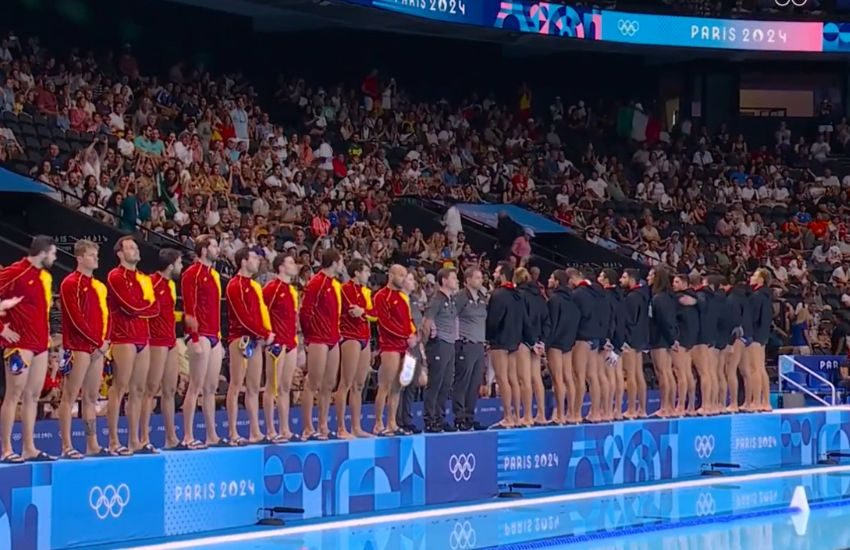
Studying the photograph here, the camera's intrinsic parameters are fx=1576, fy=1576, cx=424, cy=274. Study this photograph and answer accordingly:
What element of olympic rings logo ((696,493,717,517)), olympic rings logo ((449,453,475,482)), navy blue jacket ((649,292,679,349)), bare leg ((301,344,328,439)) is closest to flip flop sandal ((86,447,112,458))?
bare leg ((301,344,328,439))

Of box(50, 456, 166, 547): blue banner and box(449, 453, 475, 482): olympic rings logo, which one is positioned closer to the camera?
box(50, 456, 166, 547): blue banner

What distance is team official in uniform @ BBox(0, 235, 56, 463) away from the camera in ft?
40.2

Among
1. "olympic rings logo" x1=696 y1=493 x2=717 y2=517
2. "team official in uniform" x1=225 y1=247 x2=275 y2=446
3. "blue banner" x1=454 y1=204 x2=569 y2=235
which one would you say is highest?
"blue banner" x1=454 y1=204 x2=569 y2=235

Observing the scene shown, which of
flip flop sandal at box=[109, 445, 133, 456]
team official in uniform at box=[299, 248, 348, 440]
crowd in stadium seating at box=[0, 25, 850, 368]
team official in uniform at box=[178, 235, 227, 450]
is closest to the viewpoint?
flip flop sandal at box=[109, 445, 133, 456]

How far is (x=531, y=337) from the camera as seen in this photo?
1761cm

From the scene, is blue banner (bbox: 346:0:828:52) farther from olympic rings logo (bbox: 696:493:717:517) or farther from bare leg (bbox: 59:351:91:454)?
bare leg (bbox: 59:351:91:454)

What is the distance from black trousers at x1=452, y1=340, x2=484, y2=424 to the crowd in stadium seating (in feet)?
9.12

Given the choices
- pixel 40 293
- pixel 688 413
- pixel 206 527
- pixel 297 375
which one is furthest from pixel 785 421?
pixel 40 293

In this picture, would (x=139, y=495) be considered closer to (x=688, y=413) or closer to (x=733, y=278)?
(x=688, y=413)

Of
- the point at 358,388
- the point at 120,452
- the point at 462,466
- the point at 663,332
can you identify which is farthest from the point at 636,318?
the point at 120,452

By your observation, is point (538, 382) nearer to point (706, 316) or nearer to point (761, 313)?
point (706, 316)

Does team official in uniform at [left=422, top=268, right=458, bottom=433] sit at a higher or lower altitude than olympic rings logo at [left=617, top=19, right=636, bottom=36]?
lower

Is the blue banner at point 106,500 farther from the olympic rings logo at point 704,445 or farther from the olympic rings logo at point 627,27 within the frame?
the olympic rings logo at point 627,27

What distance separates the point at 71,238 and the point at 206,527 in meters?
7.48
